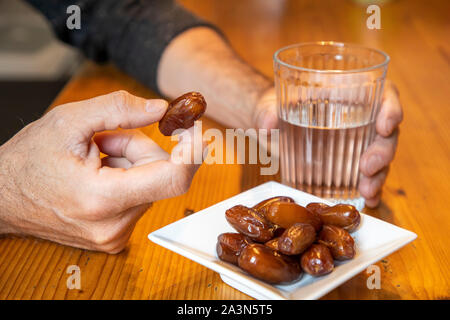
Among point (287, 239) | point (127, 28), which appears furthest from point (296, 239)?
point (127, 28)

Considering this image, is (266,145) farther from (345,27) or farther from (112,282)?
(345,27)

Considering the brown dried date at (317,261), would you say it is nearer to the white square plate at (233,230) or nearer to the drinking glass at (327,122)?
the white square plate at (233,230)

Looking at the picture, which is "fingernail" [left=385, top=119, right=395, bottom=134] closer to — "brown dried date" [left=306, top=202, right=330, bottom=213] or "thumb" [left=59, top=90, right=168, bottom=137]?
"brown dried date" [left=306, top=202, right=330, bottom=213]

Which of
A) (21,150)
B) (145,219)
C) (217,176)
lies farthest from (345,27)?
(21,150)

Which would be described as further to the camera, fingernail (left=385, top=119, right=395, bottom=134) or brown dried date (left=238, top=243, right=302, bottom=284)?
fingernail (left=385, top=119, right=395, bottom=134)

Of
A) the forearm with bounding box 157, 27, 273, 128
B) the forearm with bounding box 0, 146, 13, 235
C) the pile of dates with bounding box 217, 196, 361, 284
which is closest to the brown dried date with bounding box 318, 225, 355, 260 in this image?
the pile of dates with bounding box 217, 196, 361, 284

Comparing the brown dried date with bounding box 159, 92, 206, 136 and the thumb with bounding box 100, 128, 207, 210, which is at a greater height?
the brown dried date with bounding box 159, 92, 206, 136

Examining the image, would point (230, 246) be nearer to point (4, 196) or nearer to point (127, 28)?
point (4, 196)
